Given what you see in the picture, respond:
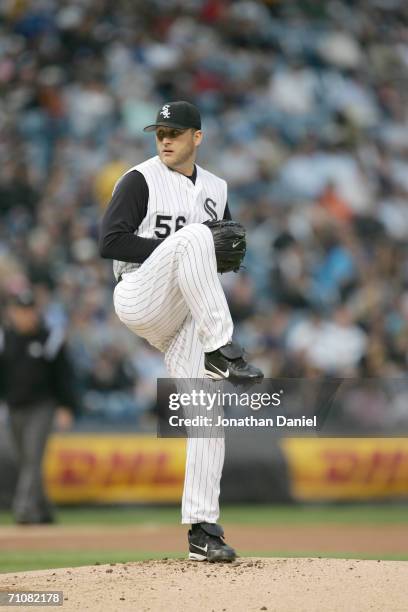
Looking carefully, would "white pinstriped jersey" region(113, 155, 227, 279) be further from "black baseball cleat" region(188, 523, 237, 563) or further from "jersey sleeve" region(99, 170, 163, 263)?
"black baseball cleat" region(188, 523, 237, 563)

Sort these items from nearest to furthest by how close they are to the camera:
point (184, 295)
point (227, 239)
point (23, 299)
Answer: point (184, 295) → point (227, 239) → point (23, 299)

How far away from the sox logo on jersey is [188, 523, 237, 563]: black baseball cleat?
5cm

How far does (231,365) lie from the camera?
4648 millimetres

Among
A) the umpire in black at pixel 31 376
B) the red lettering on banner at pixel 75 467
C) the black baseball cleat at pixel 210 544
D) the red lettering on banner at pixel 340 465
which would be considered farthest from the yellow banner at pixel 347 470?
the black baseball cleat at pixel 210 544

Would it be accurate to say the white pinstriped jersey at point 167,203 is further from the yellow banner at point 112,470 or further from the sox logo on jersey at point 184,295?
the yellow banner at point 112,470

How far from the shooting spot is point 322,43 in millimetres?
14883

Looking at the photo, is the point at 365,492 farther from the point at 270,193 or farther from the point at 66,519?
the point at 270,193

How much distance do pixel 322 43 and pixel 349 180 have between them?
2.37 m

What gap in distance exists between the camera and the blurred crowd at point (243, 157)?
11664mm

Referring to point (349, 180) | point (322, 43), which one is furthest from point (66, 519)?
point (322, 43)

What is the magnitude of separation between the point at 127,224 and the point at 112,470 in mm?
6172

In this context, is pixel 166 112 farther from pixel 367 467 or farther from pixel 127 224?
pixel 367 467

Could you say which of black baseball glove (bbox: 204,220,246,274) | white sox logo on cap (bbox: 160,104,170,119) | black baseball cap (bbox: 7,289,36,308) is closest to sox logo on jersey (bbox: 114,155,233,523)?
black baseball glove (bbox: 204,220,246,274)

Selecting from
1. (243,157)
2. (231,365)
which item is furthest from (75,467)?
(231,365)
